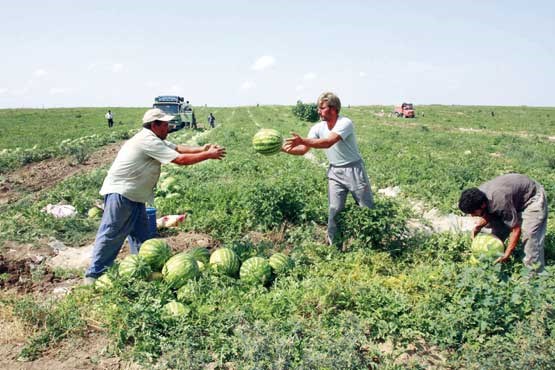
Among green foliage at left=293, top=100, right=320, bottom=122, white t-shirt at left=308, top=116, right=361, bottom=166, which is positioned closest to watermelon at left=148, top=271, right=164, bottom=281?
white t-shirt at left=308, top=116, right=361, bottom=166

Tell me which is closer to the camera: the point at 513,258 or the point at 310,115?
the point at 513,258

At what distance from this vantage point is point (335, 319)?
153 inches

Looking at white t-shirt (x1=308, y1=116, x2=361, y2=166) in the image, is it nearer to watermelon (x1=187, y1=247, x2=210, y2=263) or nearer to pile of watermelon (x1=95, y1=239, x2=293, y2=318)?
pile of watermelon (x1=95, y1=239, x2=293, y2=318)

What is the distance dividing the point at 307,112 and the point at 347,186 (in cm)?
3694

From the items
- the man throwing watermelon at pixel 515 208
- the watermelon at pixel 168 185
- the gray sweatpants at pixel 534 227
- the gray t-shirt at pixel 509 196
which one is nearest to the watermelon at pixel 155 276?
the man throwing watermelon at pixel 515 208

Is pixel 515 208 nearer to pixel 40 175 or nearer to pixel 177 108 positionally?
pixel 40 175

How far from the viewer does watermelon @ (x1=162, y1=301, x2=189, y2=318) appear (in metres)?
3.91

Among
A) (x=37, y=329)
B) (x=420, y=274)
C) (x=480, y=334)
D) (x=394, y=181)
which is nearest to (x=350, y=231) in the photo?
(x=420, y=274)

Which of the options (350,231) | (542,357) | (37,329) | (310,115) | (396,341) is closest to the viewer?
(542,357)

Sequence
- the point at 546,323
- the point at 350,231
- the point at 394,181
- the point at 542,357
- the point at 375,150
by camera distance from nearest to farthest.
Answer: the point at 542,357
the point at 546,323
the point at 350,231
the point at 394,181
the point at 375,150

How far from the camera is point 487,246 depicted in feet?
16.2

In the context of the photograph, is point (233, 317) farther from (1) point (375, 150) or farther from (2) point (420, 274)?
(1) point (375, 150)

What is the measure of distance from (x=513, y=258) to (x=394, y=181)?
543 cm

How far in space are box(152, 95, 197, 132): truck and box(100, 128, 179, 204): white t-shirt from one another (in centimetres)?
2259
